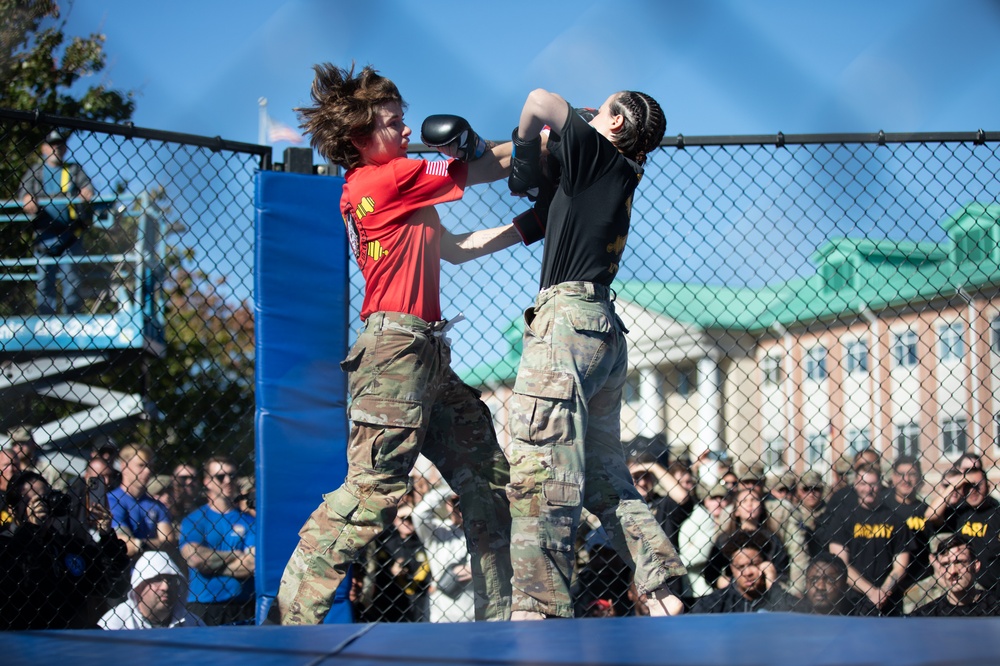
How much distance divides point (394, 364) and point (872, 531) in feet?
9.97

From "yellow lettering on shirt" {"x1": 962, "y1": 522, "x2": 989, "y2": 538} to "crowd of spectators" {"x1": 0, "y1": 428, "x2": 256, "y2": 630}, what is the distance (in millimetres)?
3348

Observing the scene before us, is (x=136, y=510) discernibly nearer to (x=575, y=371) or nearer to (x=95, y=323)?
(x=95, y=323)

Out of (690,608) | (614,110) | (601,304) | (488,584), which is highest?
(614,110)

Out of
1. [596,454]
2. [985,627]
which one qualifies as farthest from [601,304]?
[985,627]

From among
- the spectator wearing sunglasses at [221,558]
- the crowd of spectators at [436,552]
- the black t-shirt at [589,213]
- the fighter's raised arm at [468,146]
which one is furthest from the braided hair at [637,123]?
the spectator wearing sunglasses at [221,558]

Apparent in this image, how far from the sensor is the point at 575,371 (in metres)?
2.63

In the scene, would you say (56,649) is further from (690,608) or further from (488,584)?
(690,608)

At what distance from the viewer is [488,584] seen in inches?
114

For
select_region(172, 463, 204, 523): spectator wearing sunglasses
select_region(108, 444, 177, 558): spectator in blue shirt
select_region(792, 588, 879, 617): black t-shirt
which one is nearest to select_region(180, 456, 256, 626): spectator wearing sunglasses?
select_region(108, 444, 177, 558): spectator in blue shirt

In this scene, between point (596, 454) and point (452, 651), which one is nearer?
point (452, 651)

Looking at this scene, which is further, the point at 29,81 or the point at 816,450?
the point at 816,450

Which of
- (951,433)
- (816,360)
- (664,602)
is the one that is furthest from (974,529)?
(951,433)

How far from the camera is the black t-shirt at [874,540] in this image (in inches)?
176

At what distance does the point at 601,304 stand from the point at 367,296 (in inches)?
30.9
